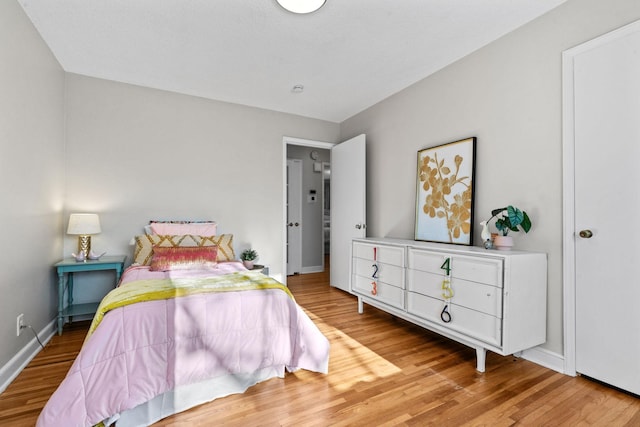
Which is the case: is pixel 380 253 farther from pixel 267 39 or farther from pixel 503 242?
pixel 267 39

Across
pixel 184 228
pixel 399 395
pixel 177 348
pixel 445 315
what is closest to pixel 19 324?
pixel 177 348

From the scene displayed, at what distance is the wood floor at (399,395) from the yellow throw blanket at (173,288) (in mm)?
558

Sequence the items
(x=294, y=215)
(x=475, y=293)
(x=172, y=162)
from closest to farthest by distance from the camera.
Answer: (x=475, y=293) → (x=172, y=162) → (x=294, y=215)

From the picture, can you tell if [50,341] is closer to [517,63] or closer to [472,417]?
[472,417]

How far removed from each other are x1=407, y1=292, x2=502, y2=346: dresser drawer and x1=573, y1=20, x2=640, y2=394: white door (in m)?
0.53

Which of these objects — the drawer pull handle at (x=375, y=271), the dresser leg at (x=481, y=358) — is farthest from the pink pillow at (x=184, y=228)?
the dresser leg at (x=481, y=358)

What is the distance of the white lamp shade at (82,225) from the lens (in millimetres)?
2867

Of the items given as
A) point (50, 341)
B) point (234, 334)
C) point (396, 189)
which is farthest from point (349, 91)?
point (50, 341)

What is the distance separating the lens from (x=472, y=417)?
162 cm

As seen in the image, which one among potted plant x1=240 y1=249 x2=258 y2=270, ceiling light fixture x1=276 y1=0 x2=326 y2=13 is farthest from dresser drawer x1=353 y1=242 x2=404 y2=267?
ceiling light fixture x1=276 y1=0 x2=326 y2=13

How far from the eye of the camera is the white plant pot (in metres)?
2.23

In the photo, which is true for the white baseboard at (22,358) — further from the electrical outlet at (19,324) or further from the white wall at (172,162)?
the white wall at (172,162)

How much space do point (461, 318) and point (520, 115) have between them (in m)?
1.62

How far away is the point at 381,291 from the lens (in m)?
3.09
